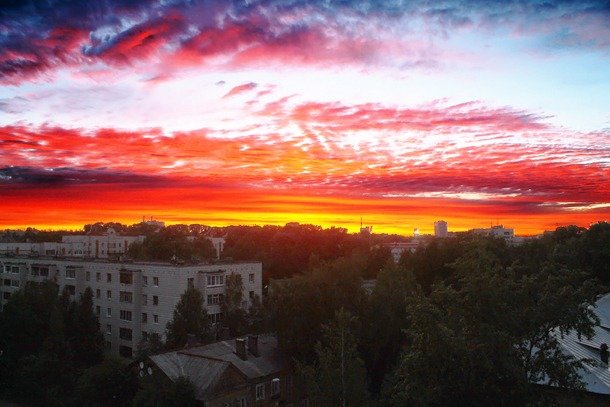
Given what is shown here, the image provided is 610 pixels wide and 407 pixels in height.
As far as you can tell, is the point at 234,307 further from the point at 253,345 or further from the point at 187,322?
the point at 253,345

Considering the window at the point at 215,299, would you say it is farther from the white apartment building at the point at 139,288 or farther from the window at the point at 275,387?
the window at the point at 275,387

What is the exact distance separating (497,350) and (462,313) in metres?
1.50

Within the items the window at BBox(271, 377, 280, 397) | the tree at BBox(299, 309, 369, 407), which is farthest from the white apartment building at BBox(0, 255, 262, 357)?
the tree at BBox(299, 309, 369, 407)

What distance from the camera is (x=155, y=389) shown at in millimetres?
23500

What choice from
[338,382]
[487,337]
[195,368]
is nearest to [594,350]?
[338,382]

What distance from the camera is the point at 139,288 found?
41688 millimetres

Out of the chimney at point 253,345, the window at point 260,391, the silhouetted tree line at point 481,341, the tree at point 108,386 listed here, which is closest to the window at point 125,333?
the tree at point 108,386

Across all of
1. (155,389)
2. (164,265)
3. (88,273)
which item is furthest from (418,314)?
(88,273)

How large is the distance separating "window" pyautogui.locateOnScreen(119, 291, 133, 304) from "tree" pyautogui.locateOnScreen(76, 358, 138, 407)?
45.9ft

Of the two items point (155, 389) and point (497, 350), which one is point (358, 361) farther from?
point (155, 389)

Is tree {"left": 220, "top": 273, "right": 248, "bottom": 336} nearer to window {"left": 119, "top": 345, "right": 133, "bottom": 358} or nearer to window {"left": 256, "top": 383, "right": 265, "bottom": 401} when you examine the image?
window {"left": 119, "top": 345, "right": 133, "bottom": 358}

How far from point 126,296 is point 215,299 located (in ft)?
22.6

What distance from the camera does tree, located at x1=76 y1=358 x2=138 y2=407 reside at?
27.5m

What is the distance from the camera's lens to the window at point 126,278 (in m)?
41.8
